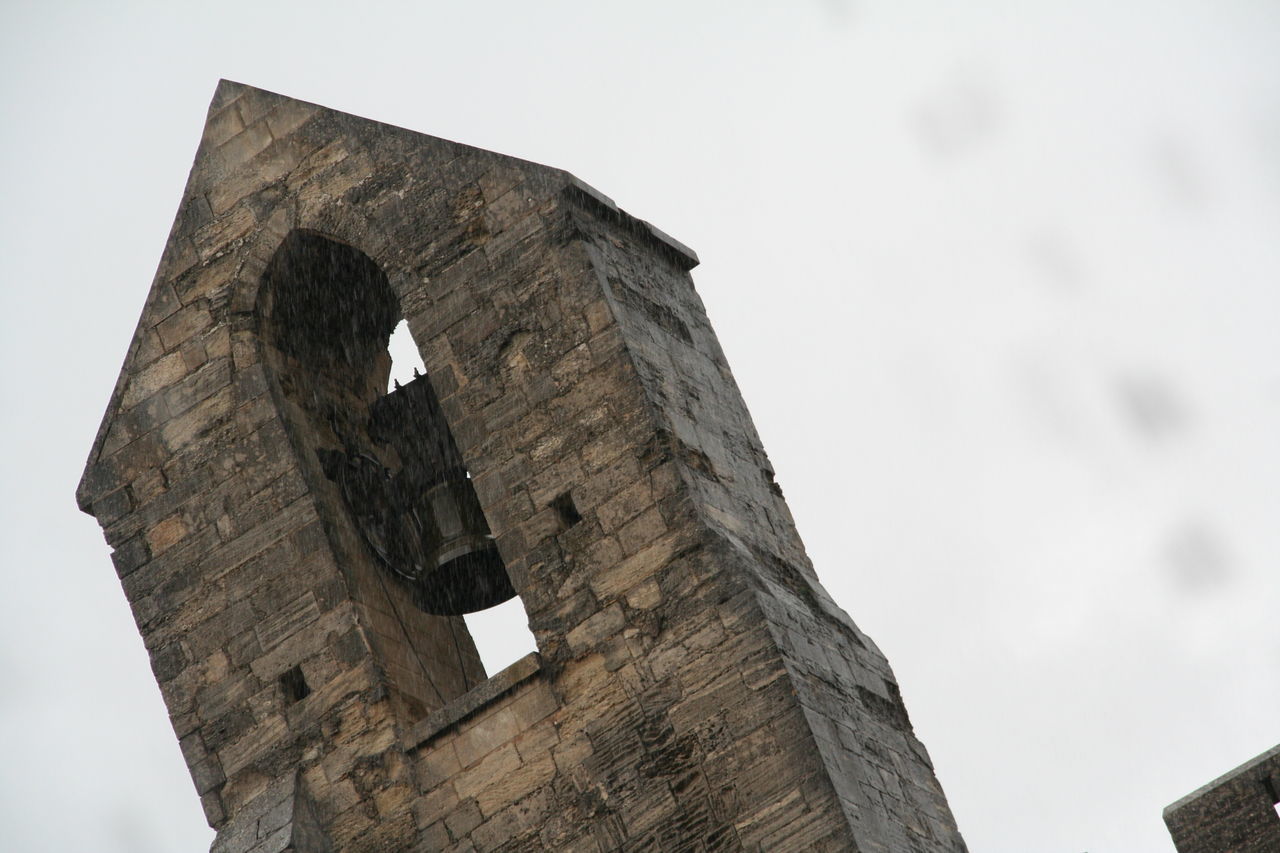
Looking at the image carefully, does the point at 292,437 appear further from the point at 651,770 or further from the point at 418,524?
the point at 651,770

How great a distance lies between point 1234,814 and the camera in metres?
8.98

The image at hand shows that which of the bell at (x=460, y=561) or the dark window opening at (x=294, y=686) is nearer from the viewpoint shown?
the dark window opening at (x=294, y=686)

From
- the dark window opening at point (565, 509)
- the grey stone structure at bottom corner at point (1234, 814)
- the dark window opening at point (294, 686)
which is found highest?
the dark window opening at point (565, 509)

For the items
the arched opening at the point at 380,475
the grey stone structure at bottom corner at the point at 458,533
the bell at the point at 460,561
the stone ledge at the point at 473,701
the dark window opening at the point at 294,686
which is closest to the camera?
the grey stone structure at bottom corner at the point at 458,533

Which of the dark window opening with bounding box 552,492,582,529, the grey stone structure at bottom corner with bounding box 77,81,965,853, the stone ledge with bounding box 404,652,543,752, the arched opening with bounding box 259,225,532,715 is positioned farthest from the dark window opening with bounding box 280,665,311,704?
the dark window opening with bounding box 552,492,582,529

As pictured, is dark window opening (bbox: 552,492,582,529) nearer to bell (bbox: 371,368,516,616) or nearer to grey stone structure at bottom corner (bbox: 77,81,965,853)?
grey stone structure at bottom corner (bbox: 77,81,965,853)

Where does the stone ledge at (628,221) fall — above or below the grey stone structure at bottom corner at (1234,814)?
above

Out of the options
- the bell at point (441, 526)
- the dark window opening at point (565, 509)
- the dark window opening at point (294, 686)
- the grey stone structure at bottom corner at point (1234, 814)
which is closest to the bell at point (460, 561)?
the bell at point (441, 526)

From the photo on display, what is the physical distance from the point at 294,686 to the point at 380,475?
1.03 metres

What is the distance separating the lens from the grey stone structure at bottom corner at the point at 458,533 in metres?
7.88

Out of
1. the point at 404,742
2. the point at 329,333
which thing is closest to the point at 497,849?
the point at 404,742

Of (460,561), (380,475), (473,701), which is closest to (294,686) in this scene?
(473,701)

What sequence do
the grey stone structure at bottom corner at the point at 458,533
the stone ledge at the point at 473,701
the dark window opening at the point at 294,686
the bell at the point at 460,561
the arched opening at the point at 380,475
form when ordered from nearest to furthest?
the grey stone structure at bottom corner at the point at 458,533 → the stone ledge at the point at 473,701 → the dark window opening at the point at 294,686 → the arched opening at the point at 380,475 → the bell at the point at 460,561

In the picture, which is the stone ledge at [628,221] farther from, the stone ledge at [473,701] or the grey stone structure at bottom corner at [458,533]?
the stone ledge at [473,701]
